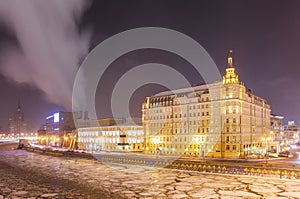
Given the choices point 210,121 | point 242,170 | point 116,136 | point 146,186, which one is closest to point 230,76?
point 210,121

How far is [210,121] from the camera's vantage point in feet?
325

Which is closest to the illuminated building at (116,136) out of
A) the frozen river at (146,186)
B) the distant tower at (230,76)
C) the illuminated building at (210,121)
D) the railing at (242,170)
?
the illuminated building at (210,121)

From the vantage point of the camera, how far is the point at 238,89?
319ft

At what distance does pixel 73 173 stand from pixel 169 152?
53.6 meters

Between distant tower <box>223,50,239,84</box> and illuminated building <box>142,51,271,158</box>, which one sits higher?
distant tower <box>223,50,239,84</box>

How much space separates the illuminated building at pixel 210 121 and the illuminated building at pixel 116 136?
8222 mm

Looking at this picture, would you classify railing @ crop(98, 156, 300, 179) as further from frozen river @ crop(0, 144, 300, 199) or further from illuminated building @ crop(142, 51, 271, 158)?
illuminated building @ crop(142, 51, 271, 158)

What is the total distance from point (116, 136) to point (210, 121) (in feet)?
149

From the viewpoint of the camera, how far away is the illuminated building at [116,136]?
125250 millimetres

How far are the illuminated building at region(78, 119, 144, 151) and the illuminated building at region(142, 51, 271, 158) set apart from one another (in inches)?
324

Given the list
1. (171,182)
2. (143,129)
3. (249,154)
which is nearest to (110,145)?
(143,129)

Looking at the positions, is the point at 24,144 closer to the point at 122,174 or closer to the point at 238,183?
the point at 122,174

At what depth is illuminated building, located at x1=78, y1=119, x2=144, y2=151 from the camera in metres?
125

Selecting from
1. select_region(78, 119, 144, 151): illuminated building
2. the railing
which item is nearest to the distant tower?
the railing
